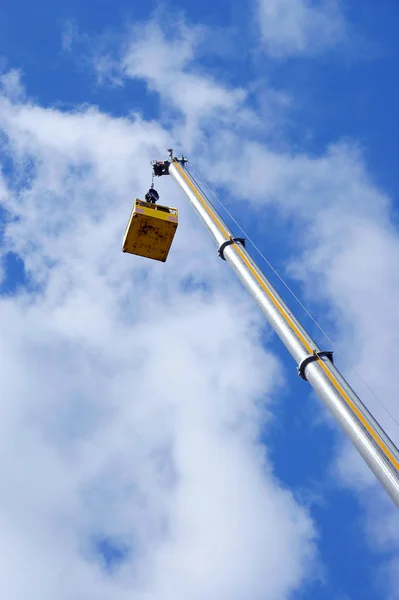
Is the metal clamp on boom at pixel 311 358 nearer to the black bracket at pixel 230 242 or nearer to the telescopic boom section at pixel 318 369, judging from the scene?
the telescopic boom section at pixel 318 369

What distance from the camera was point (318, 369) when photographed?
31.8 feet

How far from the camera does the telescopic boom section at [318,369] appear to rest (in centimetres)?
812

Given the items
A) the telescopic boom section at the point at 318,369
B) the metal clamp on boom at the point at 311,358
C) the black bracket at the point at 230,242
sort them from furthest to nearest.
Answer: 1. the black bracket at the point at 230,242
2. the metal clamp on boom at the point at 311,358
3. the telescopic boom section at the point at 318,369

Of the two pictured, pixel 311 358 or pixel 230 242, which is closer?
pixel 311 358

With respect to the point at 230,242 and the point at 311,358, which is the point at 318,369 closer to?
the point at 311,358

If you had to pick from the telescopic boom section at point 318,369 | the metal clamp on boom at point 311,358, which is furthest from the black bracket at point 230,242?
the metal clamp on boom at point 311,358

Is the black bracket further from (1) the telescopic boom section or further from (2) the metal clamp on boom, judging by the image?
(2) the metal clamp on boom

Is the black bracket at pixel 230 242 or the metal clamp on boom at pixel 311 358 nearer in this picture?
the metal clamp on boom at pixel 311 358

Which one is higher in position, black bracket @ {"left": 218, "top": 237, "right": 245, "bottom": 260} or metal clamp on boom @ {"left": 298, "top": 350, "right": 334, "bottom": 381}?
black bracket @ {"left": 218, "top": 237, "right": 245, "bottom": 260}

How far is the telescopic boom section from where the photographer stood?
26.6ft

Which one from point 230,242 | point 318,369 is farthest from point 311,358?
point 230,242

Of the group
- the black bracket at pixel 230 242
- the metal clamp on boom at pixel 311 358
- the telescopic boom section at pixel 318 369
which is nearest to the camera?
the telescopic boom section at pixel 318 369

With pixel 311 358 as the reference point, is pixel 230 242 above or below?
above

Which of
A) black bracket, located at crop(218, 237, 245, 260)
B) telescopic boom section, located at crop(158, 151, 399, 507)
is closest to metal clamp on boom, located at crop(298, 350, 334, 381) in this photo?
telescopic boom section, located at crop(158, 151, 399, 507)
